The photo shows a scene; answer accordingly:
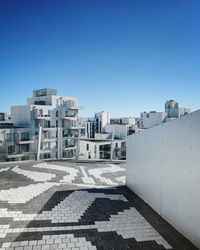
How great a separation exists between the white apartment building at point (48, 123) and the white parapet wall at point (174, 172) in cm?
562

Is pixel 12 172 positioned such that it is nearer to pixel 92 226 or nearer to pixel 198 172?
pixel 92 226

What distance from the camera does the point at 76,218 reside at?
11.2ft

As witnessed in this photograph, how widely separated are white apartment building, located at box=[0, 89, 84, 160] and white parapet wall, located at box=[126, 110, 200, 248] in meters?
5.62

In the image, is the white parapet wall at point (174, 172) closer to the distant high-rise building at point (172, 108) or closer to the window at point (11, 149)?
the window at point (11, 149)

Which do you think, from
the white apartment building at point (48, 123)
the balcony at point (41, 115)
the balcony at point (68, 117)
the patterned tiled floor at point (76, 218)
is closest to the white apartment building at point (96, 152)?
the white apartment building at point (48, 123)

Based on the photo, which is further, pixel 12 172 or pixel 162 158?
pixel 12 172

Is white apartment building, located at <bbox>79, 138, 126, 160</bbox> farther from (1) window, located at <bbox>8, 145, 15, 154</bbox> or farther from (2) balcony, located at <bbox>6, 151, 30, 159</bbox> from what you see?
(1) window, located at <bbox>8, 145, 15, 154</bbox>

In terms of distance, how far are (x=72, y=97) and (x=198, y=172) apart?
3679 centimetres

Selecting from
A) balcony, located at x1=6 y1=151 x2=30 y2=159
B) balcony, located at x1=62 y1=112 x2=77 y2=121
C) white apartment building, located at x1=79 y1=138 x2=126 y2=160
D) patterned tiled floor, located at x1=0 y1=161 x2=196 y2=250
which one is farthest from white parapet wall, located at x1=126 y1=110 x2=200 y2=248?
balcony, located at x1=62 y1=112 x2=77 y2=121

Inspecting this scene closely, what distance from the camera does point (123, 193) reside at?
17.0 feet

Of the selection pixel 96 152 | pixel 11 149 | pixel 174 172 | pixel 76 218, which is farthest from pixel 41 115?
pixel 174 172

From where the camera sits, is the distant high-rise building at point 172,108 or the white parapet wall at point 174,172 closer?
the white parapet wall at point 174,172

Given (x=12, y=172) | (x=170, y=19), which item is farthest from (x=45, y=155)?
(x=170, y=19)

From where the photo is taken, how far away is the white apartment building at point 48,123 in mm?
8922
